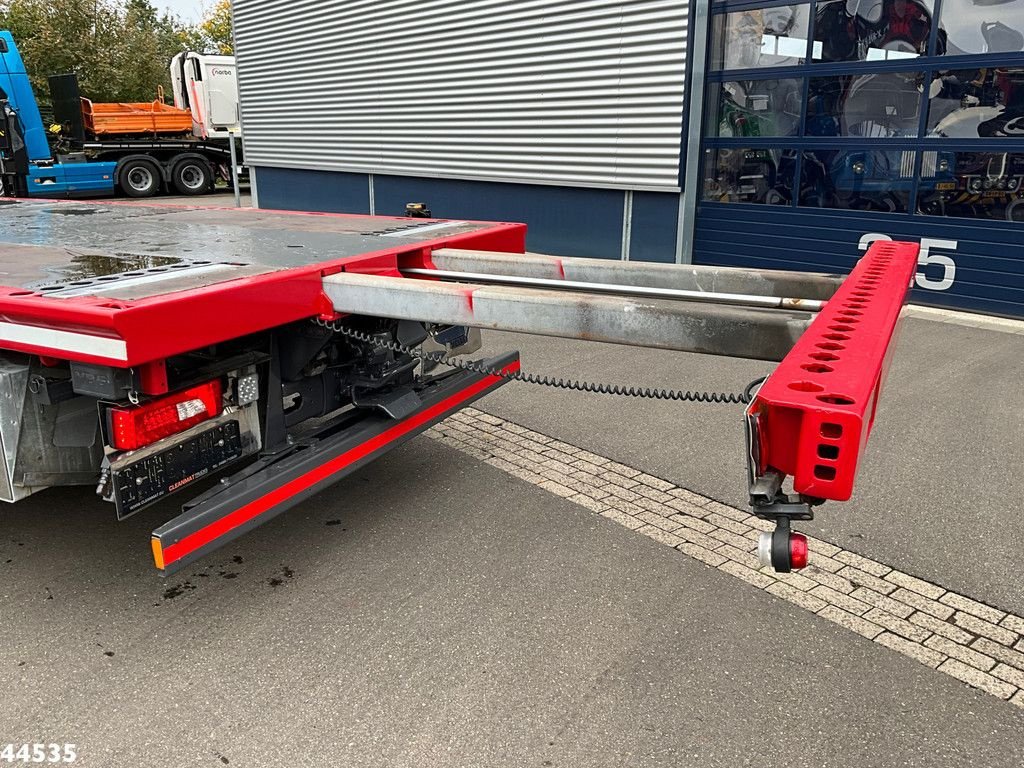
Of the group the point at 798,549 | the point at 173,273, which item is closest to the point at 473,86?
the point at 173,273

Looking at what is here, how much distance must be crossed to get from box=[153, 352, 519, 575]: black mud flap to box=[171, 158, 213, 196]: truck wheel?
21.1 metres

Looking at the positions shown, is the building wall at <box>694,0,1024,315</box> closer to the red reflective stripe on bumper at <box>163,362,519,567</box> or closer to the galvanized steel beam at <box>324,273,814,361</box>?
the red reflective stripe on bumper at <box>163,362,519,567</box>

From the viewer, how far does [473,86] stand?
11281mm

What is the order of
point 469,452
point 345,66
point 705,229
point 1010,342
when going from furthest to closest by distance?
point 345,66, point 705,229, point 1010,342, point 469,452

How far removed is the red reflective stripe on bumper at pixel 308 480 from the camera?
9.39 feet

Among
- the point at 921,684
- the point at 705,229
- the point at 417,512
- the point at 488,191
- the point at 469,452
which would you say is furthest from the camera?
the point at 488,191

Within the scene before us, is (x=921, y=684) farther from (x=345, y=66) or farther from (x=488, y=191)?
(x=345, y=66)

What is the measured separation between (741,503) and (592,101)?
7.01 metres

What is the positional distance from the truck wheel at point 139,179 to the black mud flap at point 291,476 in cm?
2056

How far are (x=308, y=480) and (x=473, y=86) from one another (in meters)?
9.08

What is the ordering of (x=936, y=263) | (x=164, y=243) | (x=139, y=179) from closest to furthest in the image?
(x=164, y=243) < (x=936, y=263) < (x=139, y=179)

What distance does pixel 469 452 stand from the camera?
16.0 ft

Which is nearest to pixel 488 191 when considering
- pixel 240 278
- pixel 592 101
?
pixel 592 101

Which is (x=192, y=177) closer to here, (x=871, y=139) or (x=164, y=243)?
(x=871, y=139)
